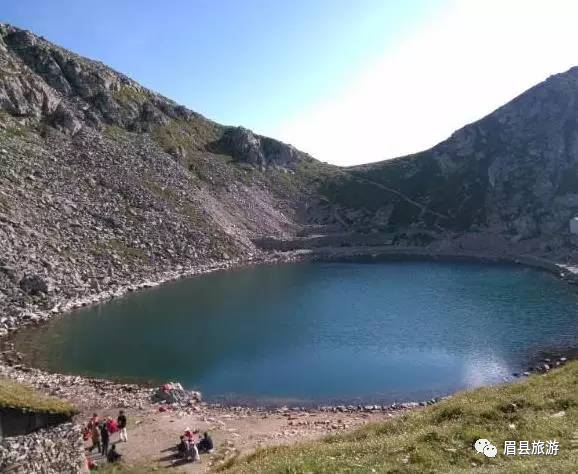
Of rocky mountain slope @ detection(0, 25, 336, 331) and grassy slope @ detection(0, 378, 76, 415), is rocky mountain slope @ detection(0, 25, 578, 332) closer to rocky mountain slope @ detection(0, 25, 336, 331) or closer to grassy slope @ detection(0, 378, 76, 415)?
rocky mountain slope @ detection(0, 25, 336, 331)

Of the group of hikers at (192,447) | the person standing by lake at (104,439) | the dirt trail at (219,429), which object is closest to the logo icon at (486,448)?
the dirt trail at (219,429)

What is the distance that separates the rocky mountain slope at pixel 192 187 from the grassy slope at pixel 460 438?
53884 mm

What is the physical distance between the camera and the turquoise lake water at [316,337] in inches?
2019

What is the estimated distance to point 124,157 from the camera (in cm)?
13038

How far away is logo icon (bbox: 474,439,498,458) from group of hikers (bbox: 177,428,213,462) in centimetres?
1922

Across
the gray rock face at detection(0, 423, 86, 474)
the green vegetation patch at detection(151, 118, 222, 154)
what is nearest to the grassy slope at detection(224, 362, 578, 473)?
the gray rock face at detection(0, 423, 86, 474)

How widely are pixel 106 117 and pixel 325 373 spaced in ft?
381

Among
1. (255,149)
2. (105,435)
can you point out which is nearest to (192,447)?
(105,435)

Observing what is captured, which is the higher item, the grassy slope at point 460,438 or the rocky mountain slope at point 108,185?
the rocky mountain slope at point 108,185

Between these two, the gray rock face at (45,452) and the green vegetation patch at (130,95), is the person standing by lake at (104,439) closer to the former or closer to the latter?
the gray rock face at (45,452)

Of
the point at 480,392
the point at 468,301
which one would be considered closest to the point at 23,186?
the point at 468,301

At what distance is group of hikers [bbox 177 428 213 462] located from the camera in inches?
1249

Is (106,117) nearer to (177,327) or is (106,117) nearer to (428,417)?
(177,327)

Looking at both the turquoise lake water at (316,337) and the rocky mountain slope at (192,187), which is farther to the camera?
the rocky mountain slope at (192,187)
